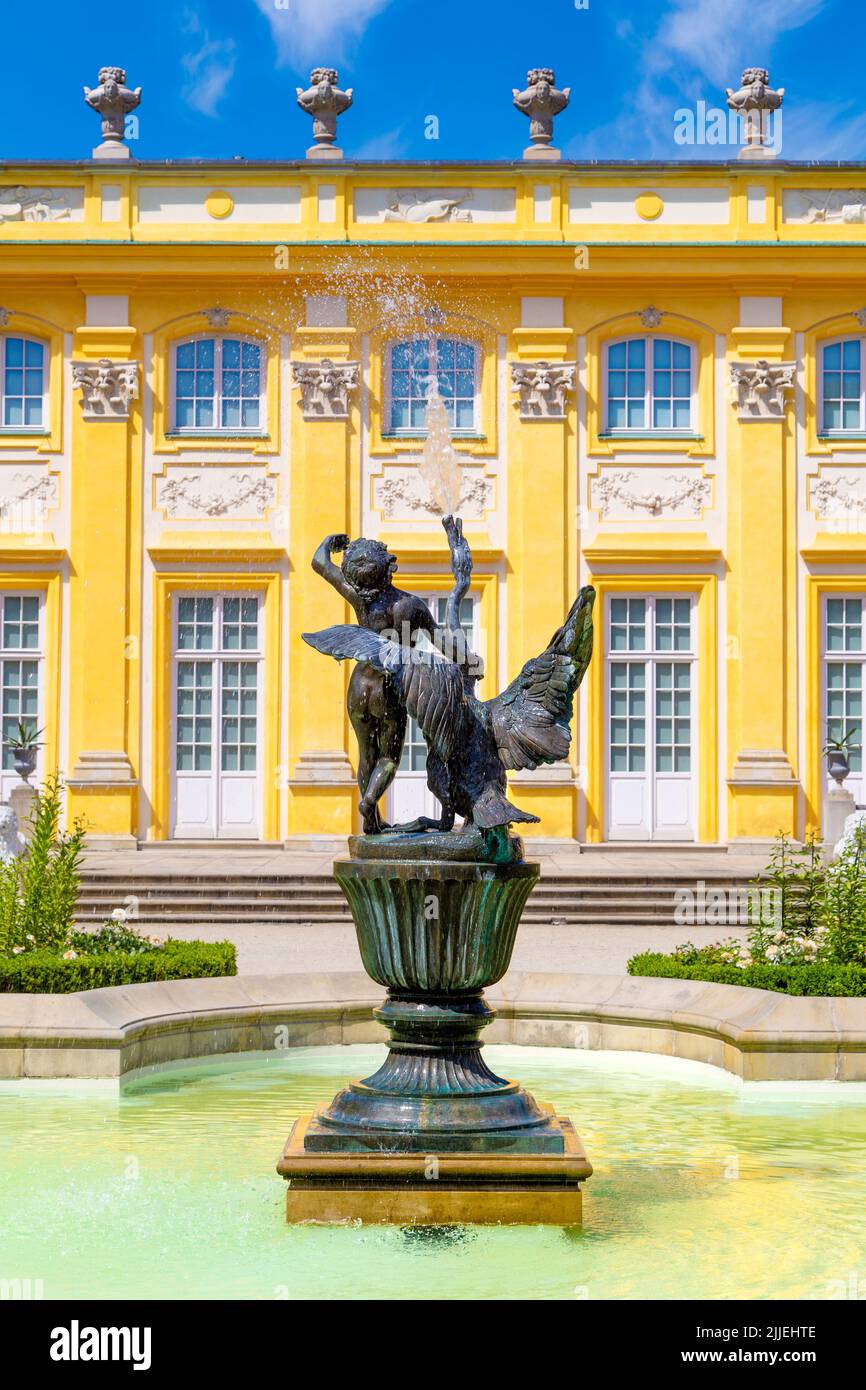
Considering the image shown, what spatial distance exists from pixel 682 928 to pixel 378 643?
35.8 feet

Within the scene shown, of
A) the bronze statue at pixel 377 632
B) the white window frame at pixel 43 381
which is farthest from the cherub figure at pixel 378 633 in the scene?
the white window frame at pixel 43 381

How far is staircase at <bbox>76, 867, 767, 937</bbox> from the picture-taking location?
56.7 ft

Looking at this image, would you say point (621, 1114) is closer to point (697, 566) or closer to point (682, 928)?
point (682, 928)

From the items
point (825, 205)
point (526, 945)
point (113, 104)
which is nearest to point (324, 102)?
point (113, 104)

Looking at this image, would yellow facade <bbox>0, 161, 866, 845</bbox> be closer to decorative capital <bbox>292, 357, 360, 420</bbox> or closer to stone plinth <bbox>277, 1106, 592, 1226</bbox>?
decorative capital <bbox>292, 357, 360, 420</bbox>

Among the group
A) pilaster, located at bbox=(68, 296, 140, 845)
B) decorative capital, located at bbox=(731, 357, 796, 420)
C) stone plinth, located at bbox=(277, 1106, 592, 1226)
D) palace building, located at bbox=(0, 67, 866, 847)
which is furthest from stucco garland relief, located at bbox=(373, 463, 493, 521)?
stone plinth, located at bbox=(277, 1106, 592, 1226)

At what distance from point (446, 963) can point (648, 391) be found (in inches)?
646

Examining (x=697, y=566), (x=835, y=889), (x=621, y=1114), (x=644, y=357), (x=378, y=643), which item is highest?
(x=644, y=357)

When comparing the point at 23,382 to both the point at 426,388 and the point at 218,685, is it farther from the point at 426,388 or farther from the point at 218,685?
the point at 426,388

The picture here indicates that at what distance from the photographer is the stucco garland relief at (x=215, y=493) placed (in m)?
21.8

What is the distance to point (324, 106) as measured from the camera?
72.4 ft

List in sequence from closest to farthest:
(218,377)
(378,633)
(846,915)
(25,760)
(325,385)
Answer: (378,633)
(846,915)
(25,760)
(325,385)
(218,377)

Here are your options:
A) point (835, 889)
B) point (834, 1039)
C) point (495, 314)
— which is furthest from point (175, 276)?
point (834, 1039)

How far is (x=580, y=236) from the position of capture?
21719 millimetres
